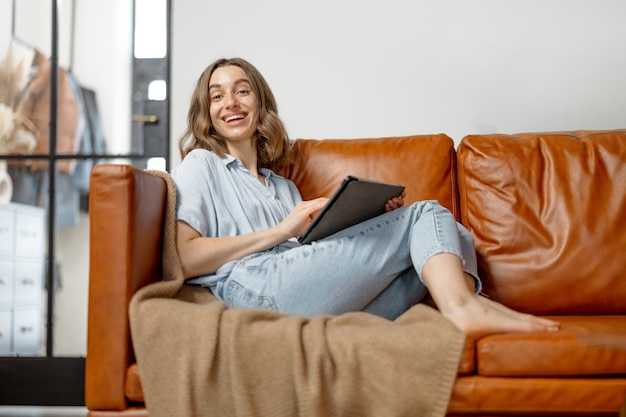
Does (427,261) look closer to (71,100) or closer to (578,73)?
(578,73)

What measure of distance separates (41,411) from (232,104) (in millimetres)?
1295

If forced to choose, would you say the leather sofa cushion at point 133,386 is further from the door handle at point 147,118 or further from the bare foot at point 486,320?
the door handle at point 147,118

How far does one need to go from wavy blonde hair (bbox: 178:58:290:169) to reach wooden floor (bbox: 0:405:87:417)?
100 centimetres

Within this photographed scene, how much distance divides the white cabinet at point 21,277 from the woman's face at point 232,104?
3.36ft

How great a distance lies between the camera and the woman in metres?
1.40

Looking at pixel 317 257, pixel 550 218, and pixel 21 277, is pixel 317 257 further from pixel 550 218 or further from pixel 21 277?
pixel 21 277

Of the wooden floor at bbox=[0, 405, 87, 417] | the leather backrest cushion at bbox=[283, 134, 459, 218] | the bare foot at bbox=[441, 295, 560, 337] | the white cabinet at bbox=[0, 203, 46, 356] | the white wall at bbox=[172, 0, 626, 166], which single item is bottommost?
the wooden floor at bbox=[0, 405, 87, 417]

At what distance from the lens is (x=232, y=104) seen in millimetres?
1912

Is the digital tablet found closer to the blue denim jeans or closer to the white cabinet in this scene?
the blue denim jeans

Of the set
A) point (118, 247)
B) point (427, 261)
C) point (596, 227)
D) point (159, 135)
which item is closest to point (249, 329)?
point (118, 247)

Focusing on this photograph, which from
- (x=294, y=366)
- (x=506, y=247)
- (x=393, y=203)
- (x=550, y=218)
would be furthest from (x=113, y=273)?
(x=550, y=218)

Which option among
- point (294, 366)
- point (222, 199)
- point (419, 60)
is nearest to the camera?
point (294, 366)

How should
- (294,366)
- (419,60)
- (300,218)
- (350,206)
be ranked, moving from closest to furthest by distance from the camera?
(294,366) → (350,206) → (300,218) → (419,60)

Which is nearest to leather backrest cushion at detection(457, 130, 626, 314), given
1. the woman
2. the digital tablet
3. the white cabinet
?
the woman
